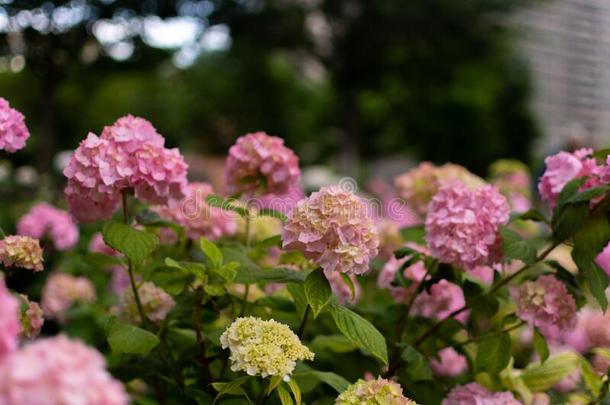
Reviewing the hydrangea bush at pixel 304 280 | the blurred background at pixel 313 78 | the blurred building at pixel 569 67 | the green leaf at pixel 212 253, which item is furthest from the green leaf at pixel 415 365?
the blurred background at pixel 313 78

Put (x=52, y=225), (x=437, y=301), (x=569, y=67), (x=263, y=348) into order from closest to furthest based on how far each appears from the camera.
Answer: (x=263, y=348), (x=437, y=301), (x=52, y=225), (x=569, y=67)

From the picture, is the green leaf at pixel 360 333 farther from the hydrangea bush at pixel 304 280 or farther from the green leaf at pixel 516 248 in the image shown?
the green leaf at pixel 516 248

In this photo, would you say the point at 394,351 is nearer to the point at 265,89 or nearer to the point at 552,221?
the point at 552,221

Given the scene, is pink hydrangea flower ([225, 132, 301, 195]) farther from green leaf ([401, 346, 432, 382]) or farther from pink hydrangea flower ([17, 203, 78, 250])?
pink hydrangea flower ([17, 203, 78, 250])

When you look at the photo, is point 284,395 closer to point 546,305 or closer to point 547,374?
point 546,305

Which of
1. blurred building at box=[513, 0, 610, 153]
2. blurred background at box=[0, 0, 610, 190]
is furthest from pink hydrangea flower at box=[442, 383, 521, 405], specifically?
blurred background at box=[0, 0, 610, 190]

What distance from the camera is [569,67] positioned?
759cm

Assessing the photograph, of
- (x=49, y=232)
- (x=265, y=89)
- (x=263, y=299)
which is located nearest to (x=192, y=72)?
(x=265, y=89)

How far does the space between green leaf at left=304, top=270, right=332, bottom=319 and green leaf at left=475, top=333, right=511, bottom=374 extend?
393 millimetres

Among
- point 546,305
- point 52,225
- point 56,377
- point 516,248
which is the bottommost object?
point 52,225

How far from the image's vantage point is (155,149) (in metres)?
1.14

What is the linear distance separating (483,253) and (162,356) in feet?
1.78

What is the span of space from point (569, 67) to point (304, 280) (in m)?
7.20

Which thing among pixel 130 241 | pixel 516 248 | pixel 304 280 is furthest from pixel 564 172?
pixel 130 241
